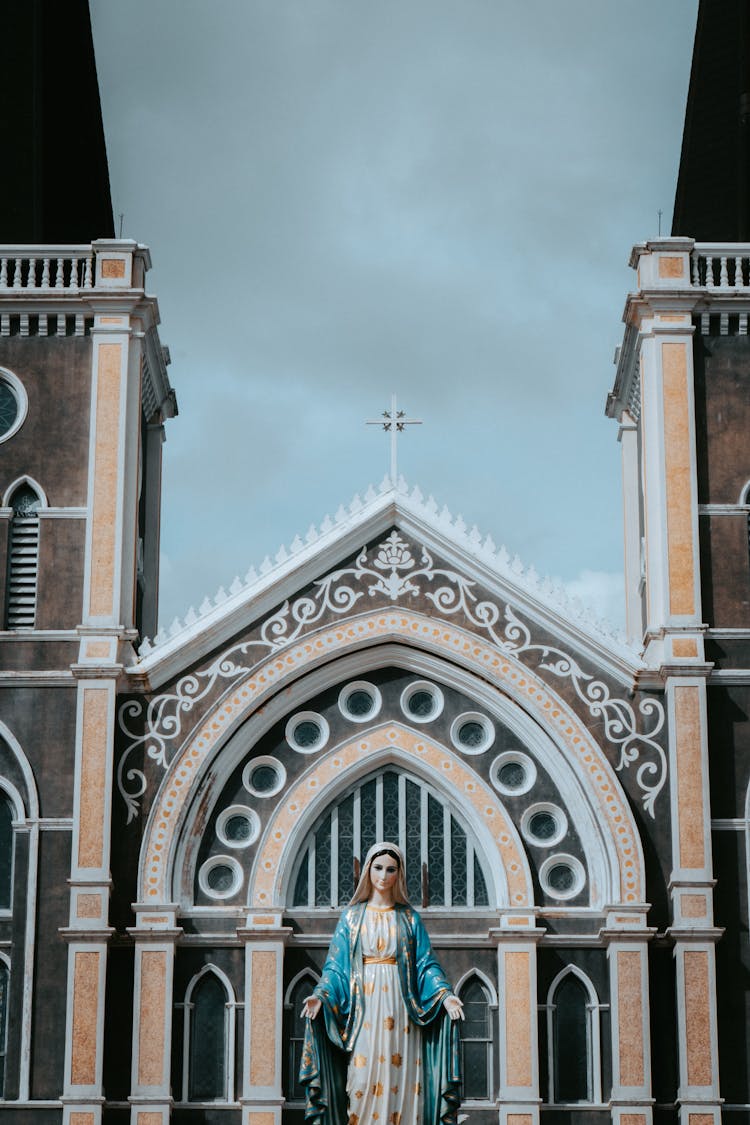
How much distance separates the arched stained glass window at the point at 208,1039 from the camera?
29453mm

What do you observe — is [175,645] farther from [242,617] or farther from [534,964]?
[534,964]

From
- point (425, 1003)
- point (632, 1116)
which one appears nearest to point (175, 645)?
point (632, 1116)

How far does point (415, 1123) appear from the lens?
21609 mm

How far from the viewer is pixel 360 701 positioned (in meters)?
31.0

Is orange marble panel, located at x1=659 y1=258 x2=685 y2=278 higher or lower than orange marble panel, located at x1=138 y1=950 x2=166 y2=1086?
below

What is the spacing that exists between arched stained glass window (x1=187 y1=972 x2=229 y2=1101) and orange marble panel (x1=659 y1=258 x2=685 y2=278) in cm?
979

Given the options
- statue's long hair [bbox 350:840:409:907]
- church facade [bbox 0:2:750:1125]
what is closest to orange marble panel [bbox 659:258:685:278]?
church facade [bbox 0:2:750:1125]

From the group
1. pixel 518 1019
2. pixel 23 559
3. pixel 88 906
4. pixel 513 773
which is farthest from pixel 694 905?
pixel 23 559

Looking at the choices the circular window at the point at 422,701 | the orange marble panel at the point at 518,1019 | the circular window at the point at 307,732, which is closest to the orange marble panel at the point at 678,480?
the circular window at the point at 422,701

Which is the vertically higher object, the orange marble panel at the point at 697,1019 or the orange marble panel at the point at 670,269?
the orange marble panel at the point at 670,269

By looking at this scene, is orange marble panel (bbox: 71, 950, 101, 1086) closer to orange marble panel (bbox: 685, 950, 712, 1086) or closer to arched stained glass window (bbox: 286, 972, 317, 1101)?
arched stained glass window (bbox: 286, 972, 317, 1101)

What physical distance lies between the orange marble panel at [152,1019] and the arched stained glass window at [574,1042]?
14.0 ft

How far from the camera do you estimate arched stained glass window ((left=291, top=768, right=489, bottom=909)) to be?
30312 mm

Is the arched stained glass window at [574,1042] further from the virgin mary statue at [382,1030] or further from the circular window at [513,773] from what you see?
the virgin mary statue at [382,1030]
